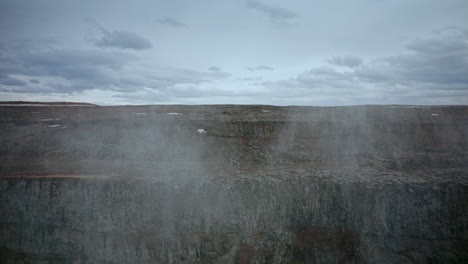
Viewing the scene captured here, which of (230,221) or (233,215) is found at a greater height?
(233,215)

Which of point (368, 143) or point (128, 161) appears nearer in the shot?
point (128, 161)

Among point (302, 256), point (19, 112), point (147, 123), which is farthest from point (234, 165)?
point (19, 112)

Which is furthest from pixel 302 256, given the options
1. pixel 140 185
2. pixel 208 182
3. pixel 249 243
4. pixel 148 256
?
pixel 140 185

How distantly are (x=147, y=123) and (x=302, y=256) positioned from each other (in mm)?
15729

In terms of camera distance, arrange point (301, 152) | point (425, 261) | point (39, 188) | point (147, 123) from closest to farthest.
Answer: point (425, 261) → point (39, 188) → point (301, 152) → point (147, 123)

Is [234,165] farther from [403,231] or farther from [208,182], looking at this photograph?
[403,231]

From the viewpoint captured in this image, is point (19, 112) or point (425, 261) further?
point (19, 112)

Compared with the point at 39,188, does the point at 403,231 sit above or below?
below

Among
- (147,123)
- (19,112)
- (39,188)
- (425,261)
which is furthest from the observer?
(19,112)

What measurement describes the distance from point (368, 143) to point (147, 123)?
1823 centimetres

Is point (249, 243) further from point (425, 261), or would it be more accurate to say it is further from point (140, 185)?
point (425, 261)

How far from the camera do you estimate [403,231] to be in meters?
13.0

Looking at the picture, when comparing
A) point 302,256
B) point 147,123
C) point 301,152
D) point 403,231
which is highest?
point 147,123

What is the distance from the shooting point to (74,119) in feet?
72.5
